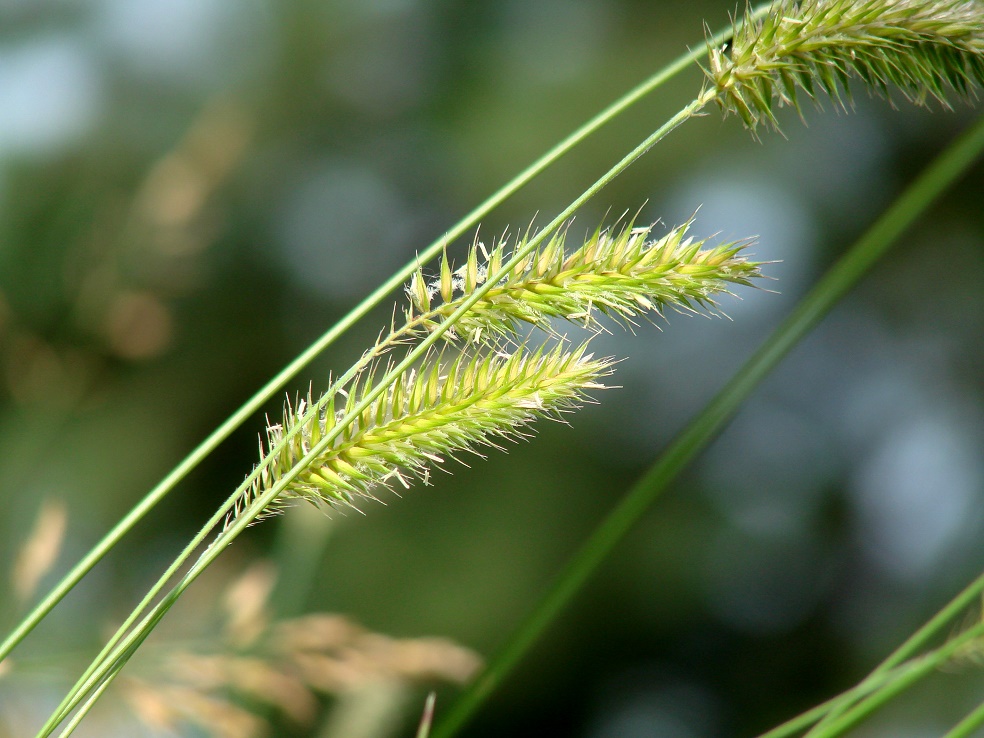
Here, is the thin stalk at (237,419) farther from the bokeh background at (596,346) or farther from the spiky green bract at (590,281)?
the bokeh background at (596,346)

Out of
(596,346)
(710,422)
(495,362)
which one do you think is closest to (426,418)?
(495,362)

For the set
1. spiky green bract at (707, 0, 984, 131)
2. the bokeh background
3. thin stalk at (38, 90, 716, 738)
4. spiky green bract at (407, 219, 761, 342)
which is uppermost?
the bokeh background

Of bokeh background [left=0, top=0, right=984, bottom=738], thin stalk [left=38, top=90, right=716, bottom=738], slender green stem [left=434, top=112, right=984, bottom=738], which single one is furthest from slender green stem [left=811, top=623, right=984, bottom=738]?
bokeh background [left=0, top=0, right=984, bottom=738]

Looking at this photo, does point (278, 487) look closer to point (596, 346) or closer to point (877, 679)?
point (877, 679)

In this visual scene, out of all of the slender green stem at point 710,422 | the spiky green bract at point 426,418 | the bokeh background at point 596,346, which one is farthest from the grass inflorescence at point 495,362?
the bokeh background at point 596,346

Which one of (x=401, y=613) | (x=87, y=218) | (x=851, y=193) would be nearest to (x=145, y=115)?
(x=87, y=218)

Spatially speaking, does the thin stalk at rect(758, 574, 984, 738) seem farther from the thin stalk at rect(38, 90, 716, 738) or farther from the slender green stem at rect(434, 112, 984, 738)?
the thin stalk at rect(38, 90, 716, 738)
